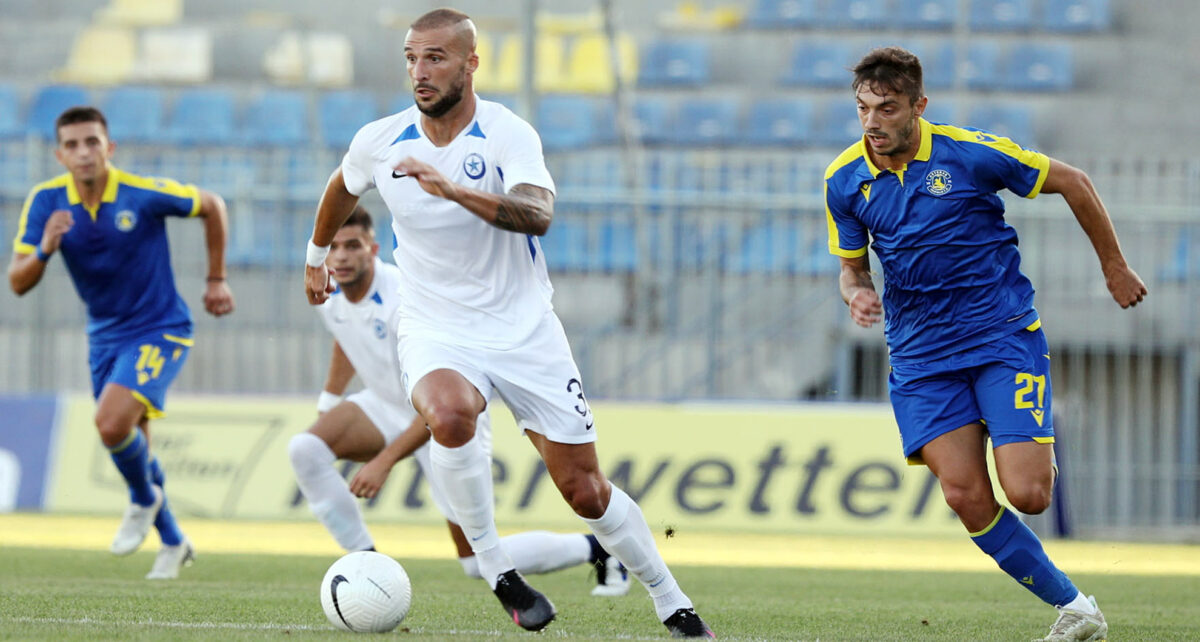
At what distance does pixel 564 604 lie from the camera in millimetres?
7199

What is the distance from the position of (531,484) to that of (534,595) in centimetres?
752

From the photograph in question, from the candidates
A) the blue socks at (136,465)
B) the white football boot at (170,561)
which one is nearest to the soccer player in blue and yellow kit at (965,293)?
the blue socks at (136,465)

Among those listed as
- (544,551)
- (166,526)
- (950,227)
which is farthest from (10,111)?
(950,227)

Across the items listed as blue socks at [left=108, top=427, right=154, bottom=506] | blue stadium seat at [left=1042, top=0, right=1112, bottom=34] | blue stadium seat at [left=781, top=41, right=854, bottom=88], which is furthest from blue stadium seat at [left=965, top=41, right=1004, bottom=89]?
blue socks at [left=108, top=427, right=154, bottom=506]

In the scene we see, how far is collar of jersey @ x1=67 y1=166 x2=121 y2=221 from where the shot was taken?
339 inches

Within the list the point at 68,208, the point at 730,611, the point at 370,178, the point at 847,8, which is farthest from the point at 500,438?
the point at 847,8

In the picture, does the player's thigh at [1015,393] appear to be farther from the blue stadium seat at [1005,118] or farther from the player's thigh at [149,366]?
the blue stadium seat at [1005,118]

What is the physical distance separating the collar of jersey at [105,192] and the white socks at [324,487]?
1.85 meters

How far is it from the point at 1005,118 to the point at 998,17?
91.6 inches

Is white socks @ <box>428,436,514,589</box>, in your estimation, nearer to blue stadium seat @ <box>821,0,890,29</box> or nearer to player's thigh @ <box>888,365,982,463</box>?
player's thigh @ <box>888,365,982,463</box>

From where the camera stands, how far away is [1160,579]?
9680mm

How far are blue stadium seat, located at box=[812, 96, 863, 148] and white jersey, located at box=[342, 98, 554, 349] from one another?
16.1 metres

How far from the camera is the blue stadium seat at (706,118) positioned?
71.6ft

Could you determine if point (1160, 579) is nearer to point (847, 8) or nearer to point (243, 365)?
point (243, 365)
